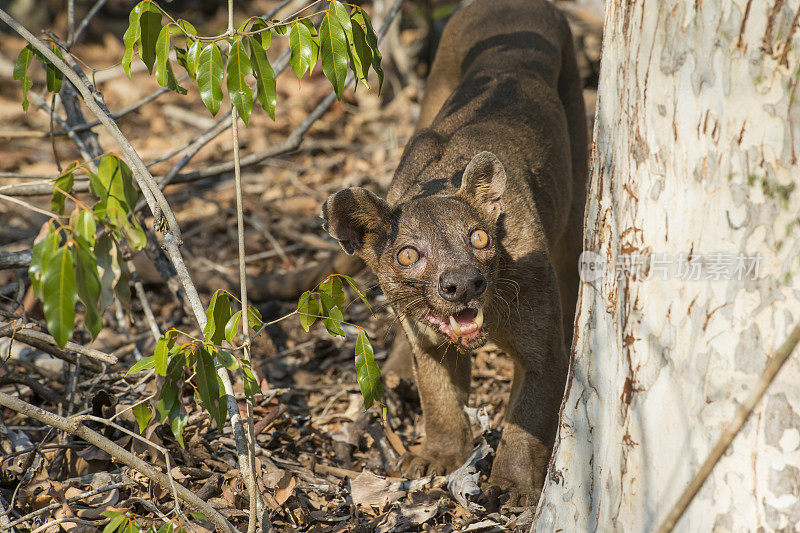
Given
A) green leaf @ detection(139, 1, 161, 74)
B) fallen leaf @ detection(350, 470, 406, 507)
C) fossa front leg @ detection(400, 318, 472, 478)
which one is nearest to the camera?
green leaf @ detection(139, 1, 161, 74)

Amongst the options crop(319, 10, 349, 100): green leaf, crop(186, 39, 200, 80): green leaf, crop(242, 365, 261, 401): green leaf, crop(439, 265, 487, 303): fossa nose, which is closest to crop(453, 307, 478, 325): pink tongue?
crop(439, 265, 487, 303): fossa nose

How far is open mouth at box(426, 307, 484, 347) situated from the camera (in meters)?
4.27

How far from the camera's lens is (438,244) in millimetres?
4477

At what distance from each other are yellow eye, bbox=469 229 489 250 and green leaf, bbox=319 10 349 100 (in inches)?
59.8

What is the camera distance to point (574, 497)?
322 cm

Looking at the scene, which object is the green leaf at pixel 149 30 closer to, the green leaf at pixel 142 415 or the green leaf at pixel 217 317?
the green leaf at pixel 217 317

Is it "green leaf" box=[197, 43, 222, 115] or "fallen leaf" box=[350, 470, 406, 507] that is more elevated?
"green leaf" box=[197, 43, 222, 115]

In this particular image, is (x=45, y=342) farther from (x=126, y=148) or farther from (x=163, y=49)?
(x=163, y=49)

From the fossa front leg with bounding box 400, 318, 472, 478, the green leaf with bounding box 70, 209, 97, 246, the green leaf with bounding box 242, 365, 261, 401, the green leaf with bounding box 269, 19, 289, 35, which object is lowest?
the fossa front leg with bounding box 400, 318, 472, 478

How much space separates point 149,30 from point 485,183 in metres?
2.17

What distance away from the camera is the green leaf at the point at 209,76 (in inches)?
123

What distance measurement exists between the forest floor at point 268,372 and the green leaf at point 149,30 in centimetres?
77

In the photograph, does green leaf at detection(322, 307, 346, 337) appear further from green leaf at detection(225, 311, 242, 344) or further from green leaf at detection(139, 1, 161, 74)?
green leaf at detection(139, 1, 161, 74)

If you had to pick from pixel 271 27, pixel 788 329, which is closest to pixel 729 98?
pixel 788 329
